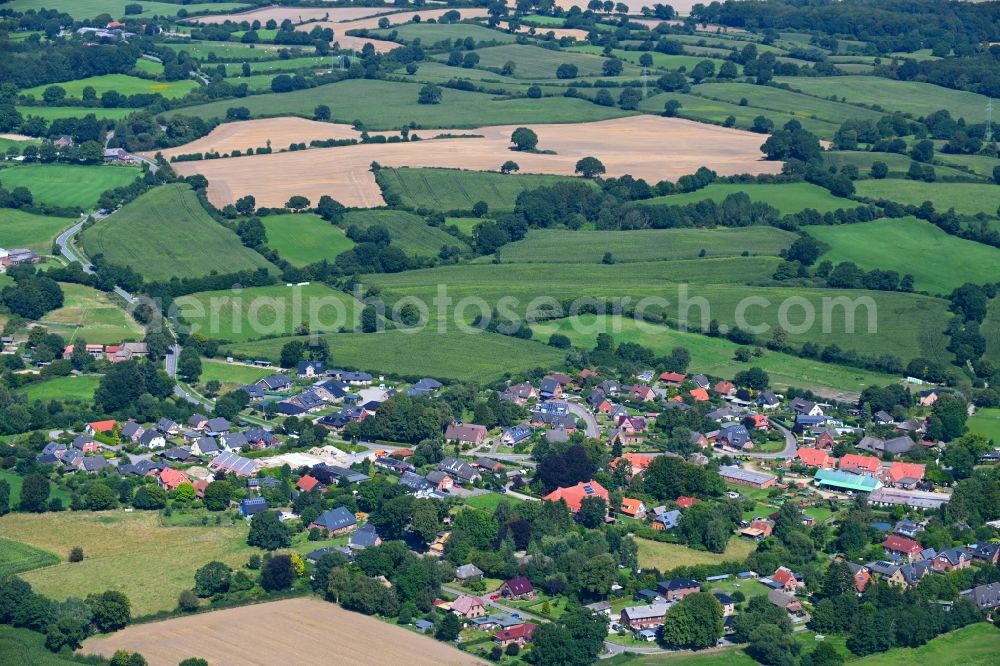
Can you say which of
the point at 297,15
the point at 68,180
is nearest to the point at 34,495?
the point at 68,180

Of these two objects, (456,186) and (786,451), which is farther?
(456,186)

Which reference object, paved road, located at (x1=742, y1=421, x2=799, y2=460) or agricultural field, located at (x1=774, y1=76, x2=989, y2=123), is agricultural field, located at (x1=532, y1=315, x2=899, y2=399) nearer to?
paved road, located at (x1=742, y1=421, x2=799, y2=460)

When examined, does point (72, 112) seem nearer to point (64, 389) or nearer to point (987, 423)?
point (64, 389)

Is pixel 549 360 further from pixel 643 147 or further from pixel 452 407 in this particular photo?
pixel 643 147

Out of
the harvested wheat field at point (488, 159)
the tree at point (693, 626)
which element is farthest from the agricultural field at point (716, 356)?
the tree at point (693, 626)

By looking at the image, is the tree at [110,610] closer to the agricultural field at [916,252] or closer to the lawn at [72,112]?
the agricultural field at [916,252]
